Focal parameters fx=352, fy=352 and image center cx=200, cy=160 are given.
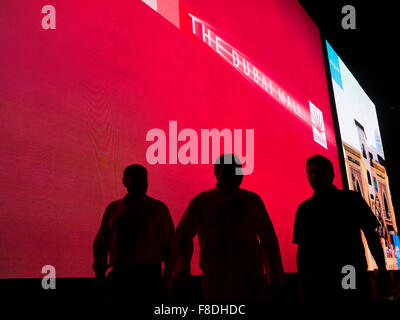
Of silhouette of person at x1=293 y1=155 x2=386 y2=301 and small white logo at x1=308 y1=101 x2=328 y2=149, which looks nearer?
silhouette of person at x1=293 y1=155 x2=386 y2=301

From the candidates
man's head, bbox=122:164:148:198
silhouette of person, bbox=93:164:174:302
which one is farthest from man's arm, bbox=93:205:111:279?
man's head, bbox=122:164:148:198

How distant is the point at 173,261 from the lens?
5.13 feet

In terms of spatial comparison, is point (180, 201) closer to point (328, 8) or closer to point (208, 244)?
point (208, 244)

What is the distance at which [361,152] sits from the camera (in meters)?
5.57

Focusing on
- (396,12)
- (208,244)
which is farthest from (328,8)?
(208,244)

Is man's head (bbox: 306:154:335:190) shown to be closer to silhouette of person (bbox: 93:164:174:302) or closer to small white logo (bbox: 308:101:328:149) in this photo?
silhouette of person (bbox: 93:164:174:302)

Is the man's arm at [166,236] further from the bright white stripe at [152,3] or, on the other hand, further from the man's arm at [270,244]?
the bright white stripe at [152,3]

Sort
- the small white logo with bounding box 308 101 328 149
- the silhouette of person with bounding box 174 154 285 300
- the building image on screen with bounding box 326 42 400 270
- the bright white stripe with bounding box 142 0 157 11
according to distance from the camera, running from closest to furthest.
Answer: the silhouette of person with bounding box 174 154 285 300, the bright white stripe with bounding box 142 0 157 11, the small white logo with bounding box 308 101 328 149, the building image on screen with bounding box 326 42 400 270

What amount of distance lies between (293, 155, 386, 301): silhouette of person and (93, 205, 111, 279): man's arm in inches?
34.7

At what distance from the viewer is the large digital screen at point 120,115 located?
1.57 m

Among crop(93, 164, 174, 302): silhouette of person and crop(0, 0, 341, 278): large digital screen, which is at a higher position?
crop(0, 0, 341, 278): large digital screen

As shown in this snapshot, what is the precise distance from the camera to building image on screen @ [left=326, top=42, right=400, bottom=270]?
502 cm

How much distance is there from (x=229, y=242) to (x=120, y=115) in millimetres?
989

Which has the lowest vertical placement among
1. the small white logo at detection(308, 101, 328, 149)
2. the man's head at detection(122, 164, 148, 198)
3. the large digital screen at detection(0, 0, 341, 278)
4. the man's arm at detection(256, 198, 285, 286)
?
the man's arm at detection(256, 198, 285, 286)
